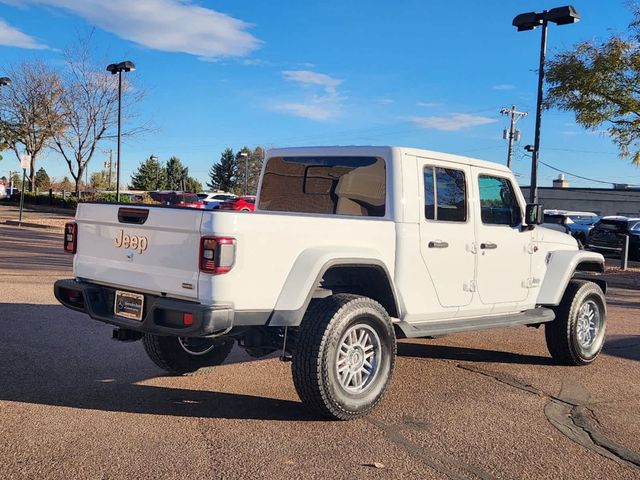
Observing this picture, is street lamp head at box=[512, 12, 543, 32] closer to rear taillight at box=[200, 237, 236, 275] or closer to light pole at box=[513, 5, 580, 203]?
light pole at box=[513, 5, 580, 203]

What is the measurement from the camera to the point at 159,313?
4.11 m

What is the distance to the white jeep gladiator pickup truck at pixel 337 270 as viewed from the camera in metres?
4.03

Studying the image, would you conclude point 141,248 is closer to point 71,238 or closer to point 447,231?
point 71,238

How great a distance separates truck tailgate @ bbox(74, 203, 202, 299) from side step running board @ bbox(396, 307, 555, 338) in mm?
1780

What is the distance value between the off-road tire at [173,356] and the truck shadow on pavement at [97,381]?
108mm

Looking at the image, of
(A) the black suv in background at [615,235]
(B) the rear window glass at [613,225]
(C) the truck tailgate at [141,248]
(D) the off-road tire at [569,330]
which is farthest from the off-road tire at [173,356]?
(B) the rear window glass at [613,225]

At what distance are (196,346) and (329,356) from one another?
1634 mm

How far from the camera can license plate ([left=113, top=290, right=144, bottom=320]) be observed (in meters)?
4.31

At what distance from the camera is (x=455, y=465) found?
372cm

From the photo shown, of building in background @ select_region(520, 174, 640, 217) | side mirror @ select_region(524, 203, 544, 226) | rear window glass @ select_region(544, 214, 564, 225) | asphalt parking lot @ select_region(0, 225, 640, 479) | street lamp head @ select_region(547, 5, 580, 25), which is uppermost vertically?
street lamp head @ select_region(547, 5, 580, 25)

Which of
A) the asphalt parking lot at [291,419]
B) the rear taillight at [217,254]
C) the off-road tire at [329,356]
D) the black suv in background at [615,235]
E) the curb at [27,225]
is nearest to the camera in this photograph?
the asphalt parking lot at [291,419]

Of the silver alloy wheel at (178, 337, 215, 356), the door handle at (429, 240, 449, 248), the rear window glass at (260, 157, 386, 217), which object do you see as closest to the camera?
the door handle at (429, 240, 449, 248)

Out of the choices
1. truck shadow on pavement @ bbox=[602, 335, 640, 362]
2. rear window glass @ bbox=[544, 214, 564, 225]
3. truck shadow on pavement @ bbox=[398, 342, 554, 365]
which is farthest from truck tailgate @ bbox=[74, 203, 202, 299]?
rear window glass @ bbox=[544, 214, 564, 225]

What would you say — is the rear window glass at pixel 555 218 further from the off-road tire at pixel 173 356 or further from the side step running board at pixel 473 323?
the off-road tire at pixel 173 356
